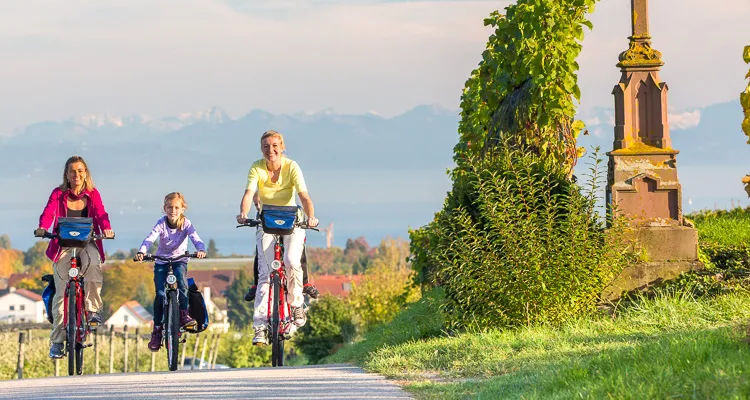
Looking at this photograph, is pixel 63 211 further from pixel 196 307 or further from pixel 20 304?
pixel 20 304

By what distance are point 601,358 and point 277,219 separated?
434 cm

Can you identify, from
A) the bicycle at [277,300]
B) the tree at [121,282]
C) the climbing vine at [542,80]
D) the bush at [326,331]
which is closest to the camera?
the bicycle at [277,300]

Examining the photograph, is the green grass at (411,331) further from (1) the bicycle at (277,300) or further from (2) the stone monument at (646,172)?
(2) the stone monument at (646,172)

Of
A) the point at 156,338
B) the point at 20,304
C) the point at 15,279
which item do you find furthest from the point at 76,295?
the point at 15,279

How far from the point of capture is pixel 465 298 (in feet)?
40.8

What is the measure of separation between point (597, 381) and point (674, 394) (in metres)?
0.82

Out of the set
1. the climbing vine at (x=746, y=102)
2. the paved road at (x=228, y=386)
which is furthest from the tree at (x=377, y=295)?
the climbing vine at (x=746, y=102)

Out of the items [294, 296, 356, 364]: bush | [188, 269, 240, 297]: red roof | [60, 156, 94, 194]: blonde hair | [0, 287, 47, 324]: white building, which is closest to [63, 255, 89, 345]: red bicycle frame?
[60, 156, 94, 194]: blonde hair

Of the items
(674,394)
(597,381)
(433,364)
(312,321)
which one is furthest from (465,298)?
(312,321)

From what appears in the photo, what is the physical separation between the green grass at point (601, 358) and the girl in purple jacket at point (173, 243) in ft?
6.90

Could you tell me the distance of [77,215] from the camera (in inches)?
508

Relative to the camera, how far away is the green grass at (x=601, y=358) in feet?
24.8

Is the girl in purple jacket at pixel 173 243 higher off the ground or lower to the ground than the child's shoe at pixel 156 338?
higher

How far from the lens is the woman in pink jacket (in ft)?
41.7
